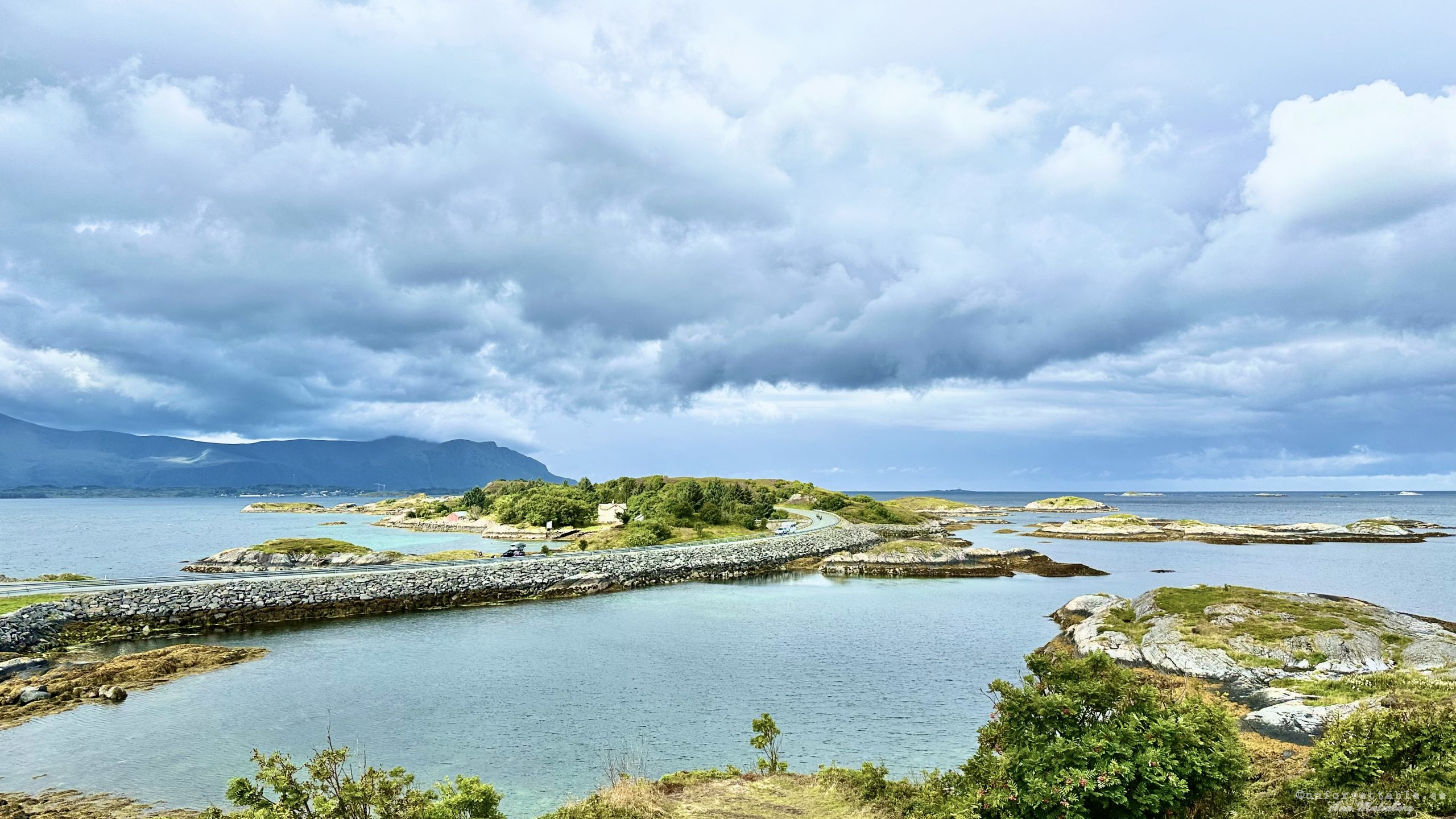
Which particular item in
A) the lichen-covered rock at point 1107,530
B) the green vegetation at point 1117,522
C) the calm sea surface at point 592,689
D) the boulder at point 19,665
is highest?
the boulder at point 19,665

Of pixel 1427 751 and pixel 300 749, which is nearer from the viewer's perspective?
pixel 1427 751

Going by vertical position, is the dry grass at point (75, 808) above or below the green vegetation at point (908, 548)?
above

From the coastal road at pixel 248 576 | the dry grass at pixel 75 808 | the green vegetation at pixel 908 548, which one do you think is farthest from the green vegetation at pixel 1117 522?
the dry grass at pixel 75 808

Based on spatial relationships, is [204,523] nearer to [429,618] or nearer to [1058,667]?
[429,618]

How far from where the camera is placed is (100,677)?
27422 mm

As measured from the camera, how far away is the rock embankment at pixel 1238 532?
108062mm

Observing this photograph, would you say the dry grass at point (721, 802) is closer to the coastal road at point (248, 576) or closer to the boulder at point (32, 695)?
the boulder at point (32, 695)

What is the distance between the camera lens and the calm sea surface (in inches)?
768

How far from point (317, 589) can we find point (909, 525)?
103 metres

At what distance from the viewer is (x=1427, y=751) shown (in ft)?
31.8

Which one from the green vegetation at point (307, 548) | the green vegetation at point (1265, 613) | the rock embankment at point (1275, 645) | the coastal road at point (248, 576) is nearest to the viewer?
the rock embankment at point (1275, 645)

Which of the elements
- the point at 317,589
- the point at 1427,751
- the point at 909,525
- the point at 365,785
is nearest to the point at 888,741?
the point at 1427,751

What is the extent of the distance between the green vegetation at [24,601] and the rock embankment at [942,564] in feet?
195

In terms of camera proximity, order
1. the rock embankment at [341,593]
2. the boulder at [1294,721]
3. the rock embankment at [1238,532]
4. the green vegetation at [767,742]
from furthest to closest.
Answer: the rock embankment at [1238,532]
the rock embankment at [341,593]
the boulder at [1294,721]
the green vegetation at [767,742]
